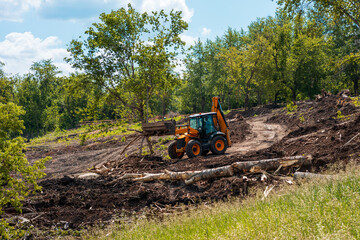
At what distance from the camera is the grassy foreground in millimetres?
5059

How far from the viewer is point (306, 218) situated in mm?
5676

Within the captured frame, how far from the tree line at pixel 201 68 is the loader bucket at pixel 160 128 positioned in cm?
258

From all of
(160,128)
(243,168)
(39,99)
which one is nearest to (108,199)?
(243,168)

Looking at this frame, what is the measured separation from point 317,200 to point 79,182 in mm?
11438

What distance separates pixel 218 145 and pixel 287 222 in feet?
44.6

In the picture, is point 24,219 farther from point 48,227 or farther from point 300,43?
point 300,43

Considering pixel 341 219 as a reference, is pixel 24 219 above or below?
below

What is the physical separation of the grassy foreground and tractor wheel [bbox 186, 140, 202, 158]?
9.26 metres

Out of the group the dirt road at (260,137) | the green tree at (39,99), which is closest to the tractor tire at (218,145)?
the dirt road at (260,137)

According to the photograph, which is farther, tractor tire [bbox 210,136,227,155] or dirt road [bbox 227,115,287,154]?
dirt road [bbox 227,115,287,154]

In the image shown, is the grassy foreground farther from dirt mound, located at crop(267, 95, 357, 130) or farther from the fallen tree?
dirt mound, located at crop(267, 95, 357, 130)

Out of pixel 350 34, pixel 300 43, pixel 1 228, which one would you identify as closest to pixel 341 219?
pixel 1 228

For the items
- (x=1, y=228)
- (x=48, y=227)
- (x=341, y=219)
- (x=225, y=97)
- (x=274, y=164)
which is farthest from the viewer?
(x=225, y=97)

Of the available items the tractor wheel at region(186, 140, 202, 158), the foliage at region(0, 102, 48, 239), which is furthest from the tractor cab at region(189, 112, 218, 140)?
the foliage at region(0, 102, 48, 239)
